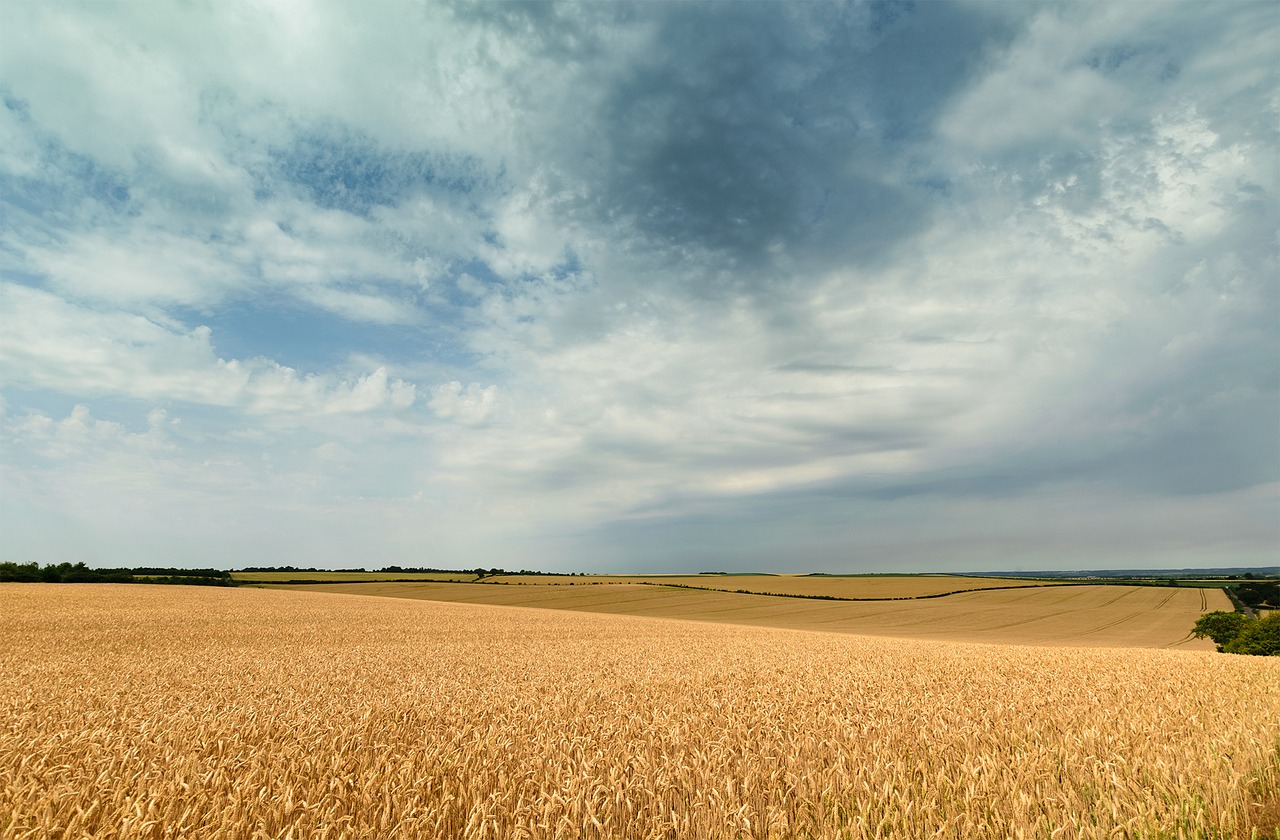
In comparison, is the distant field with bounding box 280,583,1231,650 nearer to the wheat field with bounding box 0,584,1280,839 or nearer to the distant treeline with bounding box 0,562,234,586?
the distant treeline with bounding box 0,562,234,586

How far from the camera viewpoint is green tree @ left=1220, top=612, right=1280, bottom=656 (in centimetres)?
2914

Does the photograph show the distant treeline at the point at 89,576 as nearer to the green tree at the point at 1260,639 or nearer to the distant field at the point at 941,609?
the distant field at the point at 941,609

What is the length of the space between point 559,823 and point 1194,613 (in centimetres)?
8199

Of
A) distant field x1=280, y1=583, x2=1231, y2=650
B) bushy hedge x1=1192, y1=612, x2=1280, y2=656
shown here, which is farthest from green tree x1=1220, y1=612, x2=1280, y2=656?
distant field x1=280, y1=583, x2=1231, y2=650

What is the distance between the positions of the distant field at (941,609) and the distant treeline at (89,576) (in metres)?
15.0

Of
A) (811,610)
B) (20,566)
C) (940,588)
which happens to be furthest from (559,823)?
(940,588)

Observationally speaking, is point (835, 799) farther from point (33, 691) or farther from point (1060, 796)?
point (33, 691)

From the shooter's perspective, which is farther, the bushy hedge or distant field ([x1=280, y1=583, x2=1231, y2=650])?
distant field ([x1=280, y1=583, x2=1231, y2=650])

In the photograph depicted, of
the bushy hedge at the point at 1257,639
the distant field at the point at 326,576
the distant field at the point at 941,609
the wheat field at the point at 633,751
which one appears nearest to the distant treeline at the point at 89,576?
the distant field at the point at 326,576

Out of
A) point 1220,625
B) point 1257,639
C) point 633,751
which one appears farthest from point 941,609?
point 633,751

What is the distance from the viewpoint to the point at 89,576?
70875mm

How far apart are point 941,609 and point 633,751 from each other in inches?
2857

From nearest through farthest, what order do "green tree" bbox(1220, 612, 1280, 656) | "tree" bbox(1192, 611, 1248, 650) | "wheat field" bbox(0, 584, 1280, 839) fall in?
1. "wheat field" bbox(0, 584, 1280, 839)
2. "green tree" bbox(1220, 612, 1280, 656)
3. "tree" bbox(1192, 611, 1248, 650)

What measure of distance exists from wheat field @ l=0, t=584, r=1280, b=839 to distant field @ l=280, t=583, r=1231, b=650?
3544cm
